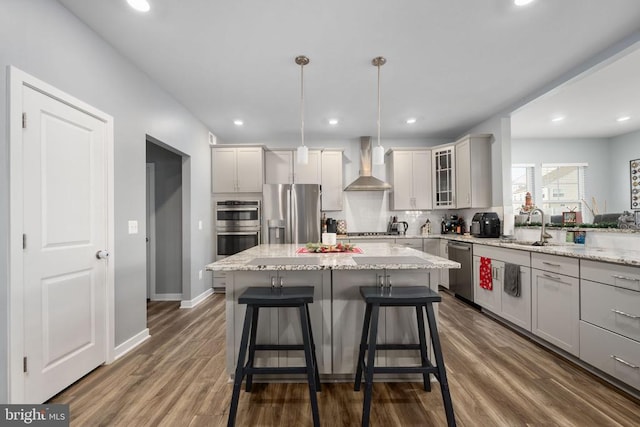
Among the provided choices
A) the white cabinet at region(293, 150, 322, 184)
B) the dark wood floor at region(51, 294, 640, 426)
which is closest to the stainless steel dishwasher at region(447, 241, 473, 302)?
the dark wood floor at region(51, 294, 640, 426)

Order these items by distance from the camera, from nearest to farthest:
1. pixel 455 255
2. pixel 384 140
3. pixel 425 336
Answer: pixel 425 336 < pixel 455 255 < pixel 384 140

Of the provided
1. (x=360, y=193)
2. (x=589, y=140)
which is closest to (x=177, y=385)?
(x=360, y=193)

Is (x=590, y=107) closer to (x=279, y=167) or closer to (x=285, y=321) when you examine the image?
(x=279, y=167)

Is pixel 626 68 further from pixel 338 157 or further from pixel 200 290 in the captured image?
pixel 200 290

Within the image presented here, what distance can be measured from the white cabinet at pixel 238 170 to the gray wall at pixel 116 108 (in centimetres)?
82

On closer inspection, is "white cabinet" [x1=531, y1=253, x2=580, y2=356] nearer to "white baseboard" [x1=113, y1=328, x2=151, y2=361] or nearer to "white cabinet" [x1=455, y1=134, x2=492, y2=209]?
"white cabinet" [x1=455, y1=134, x2=492, y2=209]

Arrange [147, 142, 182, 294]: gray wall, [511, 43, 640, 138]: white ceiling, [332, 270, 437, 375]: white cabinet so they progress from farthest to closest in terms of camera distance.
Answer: [147, 142, 182, 294]: gray wall
[511, 43, 640, 138]: white ceiling
[332, 270, 437, 375]: white cabinet

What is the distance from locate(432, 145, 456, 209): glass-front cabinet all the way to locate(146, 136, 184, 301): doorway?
421 centimetres

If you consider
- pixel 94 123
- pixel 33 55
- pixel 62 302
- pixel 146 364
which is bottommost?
pixel 146 364

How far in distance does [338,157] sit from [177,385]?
4008 mm

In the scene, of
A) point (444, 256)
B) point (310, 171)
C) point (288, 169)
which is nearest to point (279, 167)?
point (288, 169)

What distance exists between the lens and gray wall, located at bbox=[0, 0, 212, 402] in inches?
65.7

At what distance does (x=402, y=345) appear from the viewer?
197cm

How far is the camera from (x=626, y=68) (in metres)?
2.98
